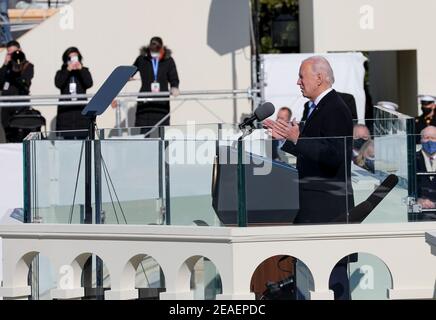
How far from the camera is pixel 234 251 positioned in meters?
9.10

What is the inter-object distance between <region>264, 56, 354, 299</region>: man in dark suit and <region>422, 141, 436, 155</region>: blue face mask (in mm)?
936

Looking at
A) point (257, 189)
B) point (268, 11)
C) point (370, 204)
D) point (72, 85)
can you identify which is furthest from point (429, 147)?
point (268, 11)

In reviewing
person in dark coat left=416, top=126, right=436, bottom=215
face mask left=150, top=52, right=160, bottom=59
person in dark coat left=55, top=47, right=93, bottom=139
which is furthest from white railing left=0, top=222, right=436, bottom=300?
face mask left=150, top=52, right=160, bottom=59

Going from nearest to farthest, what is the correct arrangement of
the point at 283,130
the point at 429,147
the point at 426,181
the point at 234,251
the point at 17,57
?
the point at 283,130, the point at 234,251, the point at 426,181, the point at 429,147, the point at 17,57

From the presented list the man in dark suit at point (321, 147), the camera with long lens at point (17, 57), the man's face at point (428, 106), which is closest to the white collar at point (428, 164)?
the man in dark suit at point (321, 147)

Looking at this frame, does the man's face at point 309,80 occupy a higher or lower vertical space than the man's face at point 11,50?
lower

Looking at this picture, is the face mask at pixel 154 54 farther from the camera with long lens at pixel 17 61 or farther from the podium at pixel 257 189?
the podium at pixel 257 189

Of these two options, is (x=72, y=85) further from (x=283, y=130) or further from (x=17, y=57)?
(x=283, y=130)

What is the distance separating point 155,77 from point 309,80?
7598 millimetres

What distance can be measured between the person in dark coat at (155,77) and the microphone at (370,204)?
6886 mm

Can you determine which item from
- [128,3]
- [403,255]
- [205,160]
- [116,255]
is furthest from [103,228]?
[128,3]

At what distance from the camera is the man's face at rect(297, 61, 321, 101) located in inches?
347

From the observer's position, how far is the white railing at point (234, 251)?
915 centimetres

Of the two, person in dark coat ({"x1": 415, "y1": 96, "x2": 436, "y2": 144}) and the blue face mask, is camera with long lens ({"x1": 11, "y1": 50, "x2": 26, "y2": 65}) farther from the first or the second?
the blue face mask
